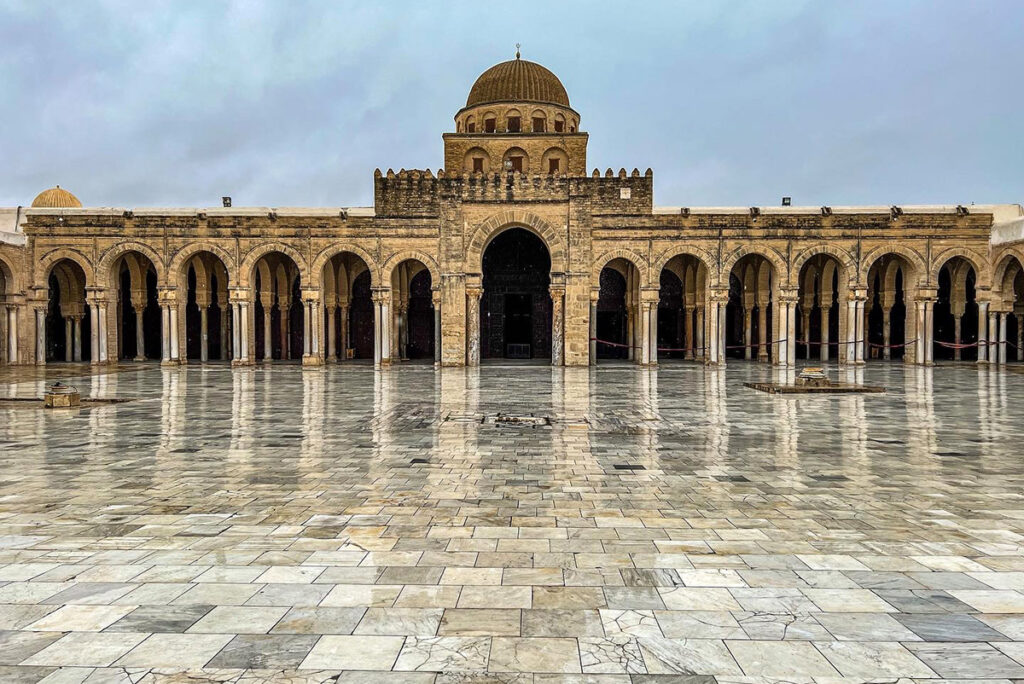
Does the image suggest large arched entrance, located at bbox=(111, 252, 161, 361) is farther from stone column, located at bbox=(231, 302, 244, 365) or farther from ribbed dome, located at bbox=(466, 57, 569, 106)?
ribbed dome, located at bbox=(466, 57, 569, 106)

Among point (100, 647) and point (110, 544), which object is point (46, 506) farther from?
point (100, 647)

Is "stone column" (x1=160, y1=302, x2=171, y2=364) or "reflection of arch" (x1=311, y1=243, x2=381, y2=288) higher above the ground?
"reflection of arch" (x1=311, y1=243, x2=381, y2=288)

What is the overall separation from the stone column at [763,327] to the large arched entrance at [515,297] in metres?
8.47

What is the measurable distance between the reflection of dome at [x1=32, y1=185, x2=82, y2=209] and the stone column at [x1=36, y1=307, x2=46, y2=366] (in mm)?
13134

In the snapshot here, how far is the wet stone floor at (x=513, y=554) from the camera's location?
2.75 meters

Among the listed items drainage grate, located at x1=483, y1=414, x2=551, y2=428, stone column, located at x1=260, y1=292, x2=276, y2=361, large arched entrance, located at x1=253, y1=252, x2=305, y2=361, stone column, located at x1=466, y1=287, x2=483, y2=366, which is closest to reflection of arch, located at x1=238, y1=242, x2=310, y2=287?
large arched entrance, located at x1=253, y1=252, x2=305, y2=361

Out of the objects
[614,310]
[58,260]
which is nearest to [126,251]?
[58,260]

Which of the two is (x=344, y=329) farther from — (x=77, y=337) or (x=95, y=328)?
(x=77, y=337)

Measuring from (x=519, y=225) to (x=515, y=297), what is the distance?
6.19 meters

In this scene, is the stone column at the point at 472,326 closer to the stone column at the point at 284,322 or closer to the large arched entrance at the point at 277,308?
the large arched entrance at the point at 277,308

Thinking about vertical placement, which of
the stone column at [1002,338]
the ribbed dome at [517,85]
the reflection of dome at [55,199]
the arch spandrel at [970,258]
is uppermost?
the ribbed dome at [517,85]

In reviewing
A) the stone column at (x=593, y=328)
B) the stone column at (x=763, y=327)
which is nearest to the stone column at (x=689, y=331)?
the stone column at (x=763, y=327)

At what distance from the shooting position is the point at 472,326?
22969 mm

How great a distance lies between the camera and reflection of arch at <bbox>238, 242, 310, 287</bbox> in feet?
78.8
